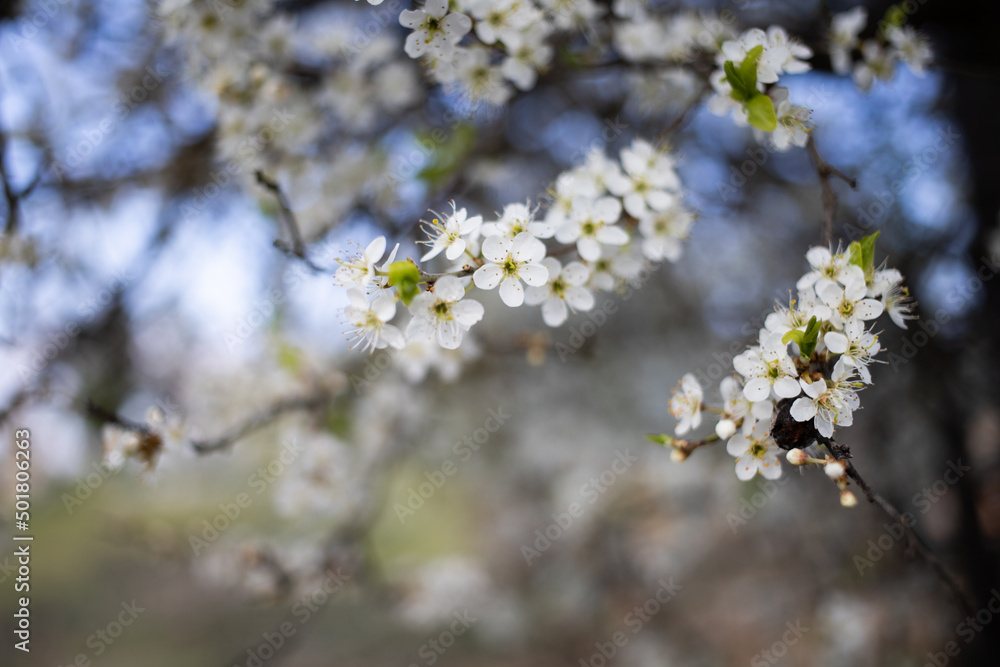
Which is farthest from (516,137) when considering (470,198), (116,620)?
(116,620)

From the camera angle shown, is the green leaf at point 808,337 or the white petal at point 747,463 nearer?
the green leaf at point 808,337

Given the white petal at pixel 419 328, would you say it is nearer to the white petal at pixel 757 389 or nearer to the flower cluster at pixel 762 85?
the white petal at pixel 757 389

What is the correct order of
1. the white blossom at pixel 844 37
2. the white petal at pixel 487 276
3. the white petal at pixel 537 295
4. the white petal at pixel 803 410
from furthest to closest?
the white blossom at pixel 844 37
the white petal at pixel 537 295
the white petal at pixel 487 276
the white petal at pixel 803 410

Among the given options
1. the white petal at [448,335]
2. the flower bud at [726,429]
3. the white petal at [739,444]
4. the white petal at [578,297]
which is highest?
the white petal at [448,335]

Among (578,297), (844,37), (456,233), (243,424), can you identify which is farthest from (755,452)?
(243,424)

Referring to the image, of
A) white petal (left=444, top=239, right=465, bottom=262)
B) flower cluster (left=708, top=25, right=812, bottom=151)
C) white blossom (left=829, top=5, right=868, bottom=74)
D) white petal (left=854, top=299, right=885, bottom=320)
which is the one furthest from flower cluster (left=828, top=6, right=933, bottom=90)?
white petal (left=444, top=239, right=465, bottom=262)

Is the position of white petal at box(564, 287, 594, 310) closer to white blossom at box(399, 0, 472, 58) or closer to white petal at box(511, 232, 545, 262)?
white petal at box(511, 232, 545, 262)

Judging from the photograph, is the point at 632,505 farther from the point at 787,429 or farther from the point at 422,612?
the point at 787,429

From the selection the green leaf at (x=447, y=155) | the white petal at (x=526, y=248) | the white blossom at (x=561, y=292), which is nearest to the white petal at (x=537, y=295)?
the white blossom at (x=561, y=292)
